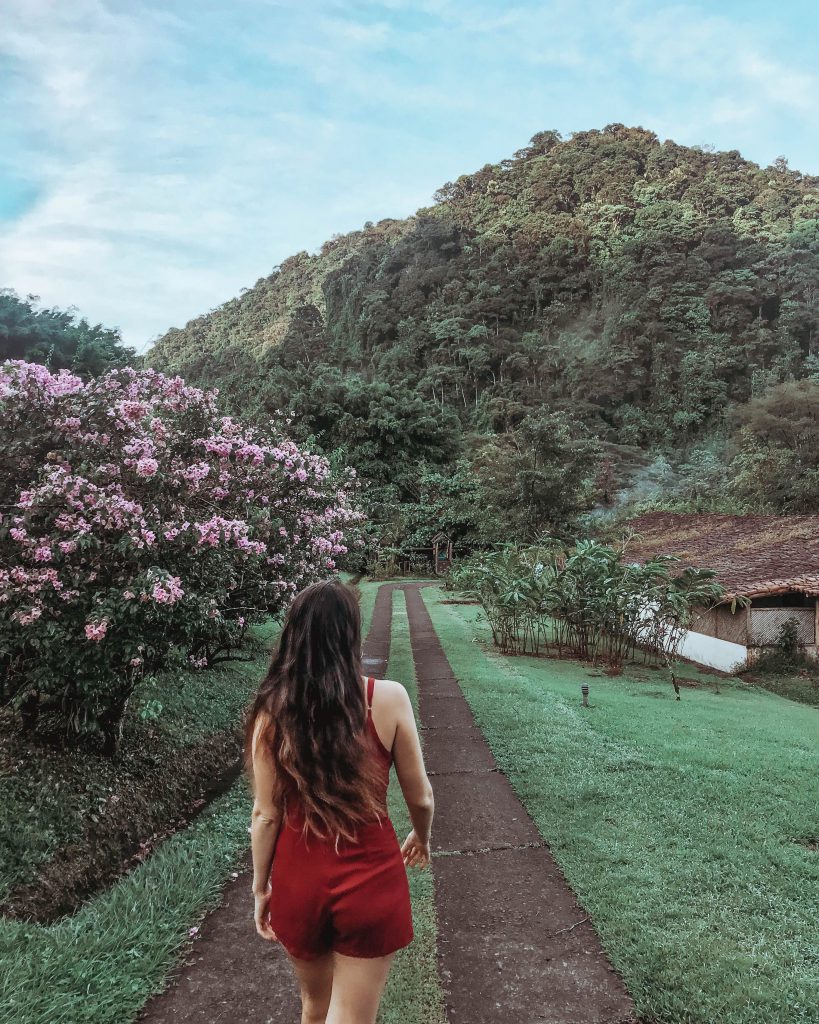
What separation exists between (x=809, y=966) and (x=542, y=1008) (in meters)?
1.09

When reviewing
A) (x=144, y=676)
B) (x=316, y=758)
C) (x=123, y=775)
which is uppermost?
(x=316, y=758)

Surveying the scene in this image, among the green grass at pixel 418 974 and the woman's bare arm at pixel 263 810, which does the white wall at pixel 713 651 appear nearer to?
the green grass at pixel 418 974

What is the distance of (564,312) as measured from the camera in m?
46.4

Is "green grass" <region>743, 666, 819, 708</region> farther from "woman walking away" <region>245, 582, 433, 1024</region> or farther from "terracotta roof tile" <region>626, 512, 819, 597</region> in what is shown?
"woman walking away" <region>245, 582, 433, 1024</region>

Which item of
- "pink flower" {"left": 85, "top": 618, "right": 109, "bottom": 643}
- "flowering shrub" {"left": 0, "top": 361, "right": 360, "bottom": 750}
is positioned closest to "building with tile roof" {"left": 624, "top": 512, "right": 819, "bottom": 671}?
"flowering shrub" {"left": 0, "top": 361, "right": 360, "bottom": 750}

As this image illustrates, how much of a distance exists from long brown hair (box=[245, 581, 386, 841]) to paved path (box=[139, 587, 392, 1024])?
155cm

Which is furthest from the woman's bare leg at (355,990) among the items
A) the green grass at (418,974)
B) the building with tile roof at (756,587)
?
the building with tile roof at (756,587)

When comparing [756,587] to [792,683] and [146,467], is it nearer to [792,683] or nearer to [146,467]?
[792,683]

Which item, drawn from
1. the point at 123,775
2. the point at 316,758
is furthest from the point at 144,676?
the point at 316,758

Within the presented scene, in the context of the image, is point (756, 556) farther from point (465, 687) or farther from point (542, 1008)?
point (542, 1008)

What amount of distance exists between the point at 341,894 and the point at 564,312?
4893 centimetres

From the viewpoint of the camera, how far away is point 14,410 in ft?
15.3

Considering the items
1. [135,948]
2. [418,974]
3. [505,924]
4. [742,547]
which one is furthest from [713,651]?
[135,948]

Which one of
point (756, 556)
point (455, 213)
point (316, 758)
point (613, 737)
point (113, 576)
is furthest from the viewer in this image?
point (455, 213)
